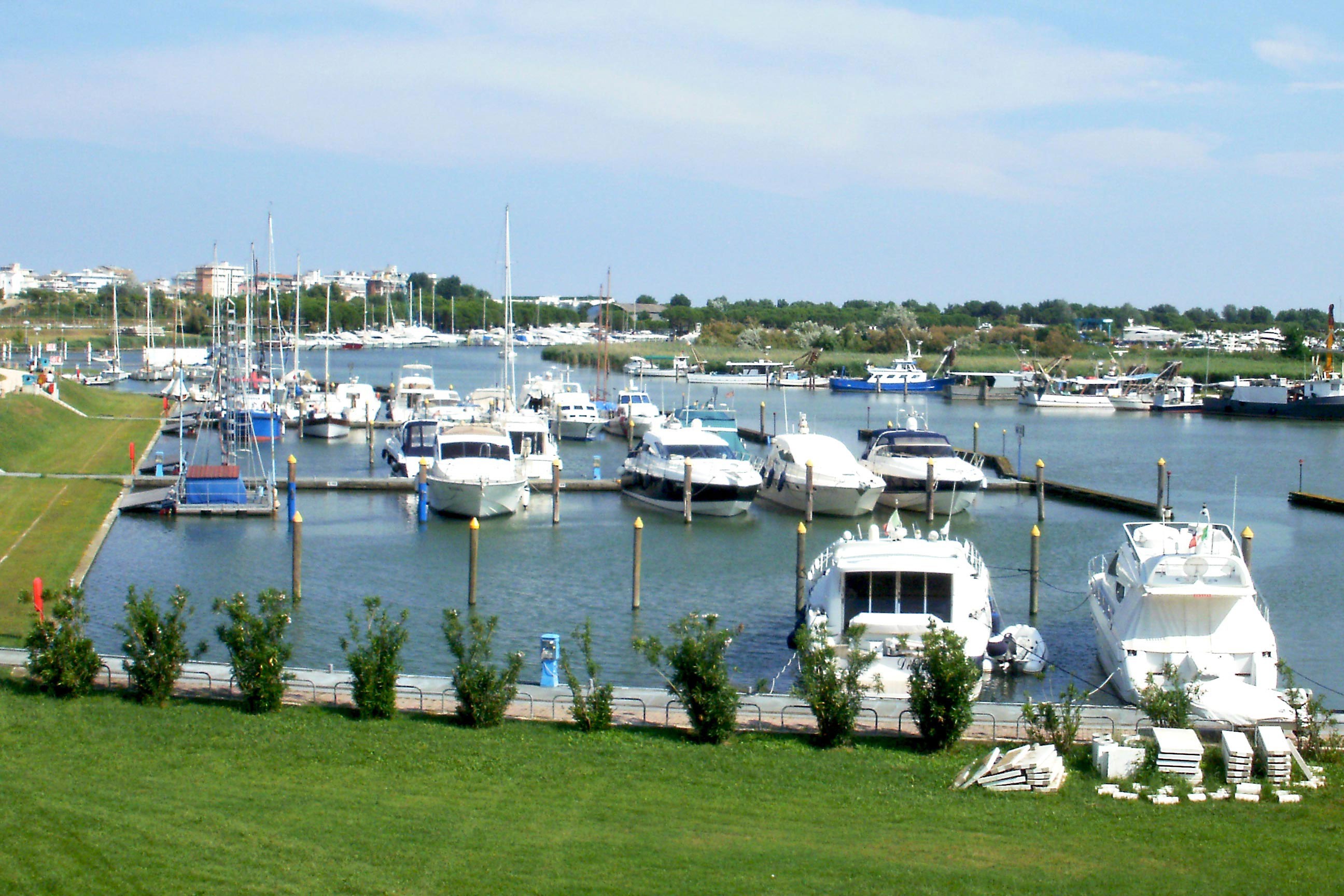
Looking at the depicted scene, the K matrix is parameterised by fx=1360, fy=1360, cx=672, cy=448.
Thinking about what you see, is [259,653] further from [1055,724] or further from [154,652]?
[1055,724]

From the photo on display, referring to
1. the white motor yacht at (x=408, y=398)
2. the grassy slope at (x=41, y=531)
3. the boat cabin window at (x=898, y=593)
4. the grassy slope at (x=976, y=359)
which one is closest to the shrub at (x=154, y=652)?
the grassy slope at (x=41, y=531)

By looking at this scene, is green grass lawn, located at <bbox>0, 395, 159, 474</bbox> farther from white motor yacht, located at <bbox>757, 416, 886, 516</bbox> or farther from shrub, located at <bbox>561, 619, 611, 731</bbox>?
shrub, located at <bbox>561, 619, 611, 731</bbox>

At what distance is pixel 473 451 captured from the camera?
1900 inches

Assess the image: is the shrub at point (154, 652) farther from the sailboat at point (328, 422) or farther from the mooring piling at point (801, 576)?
the sailboat at point (328, 422)

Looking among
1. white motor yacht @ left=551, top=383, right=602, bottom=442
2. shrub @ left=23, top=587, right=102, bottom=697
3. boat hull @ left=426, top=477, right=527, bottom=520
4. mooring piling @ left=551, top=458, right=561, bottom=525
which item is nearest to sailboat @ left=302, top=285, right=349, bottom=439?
white motor yacht @ left=551, top=383, right=602, bottom=442

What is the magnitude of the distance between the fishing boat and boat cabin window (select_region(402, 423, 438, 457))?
80.7 metres

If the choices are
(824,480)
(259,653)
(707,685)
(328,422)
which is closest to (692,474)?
(824,480)

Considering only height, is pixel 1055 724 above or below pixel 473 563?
above

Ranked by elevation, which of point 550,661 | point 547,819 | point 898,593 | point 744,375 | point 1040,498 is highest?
point 744,375

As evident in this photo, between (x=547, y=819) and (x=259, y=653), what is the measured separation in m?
6.23

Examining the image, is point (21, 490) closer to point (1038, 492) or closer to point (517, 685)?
point (517, 685)

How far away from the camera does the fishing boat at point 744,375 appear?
483ft

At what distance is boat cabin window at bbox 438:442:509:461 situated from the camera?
156ft

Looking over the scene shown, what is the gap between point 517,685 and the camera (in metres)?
21.4
